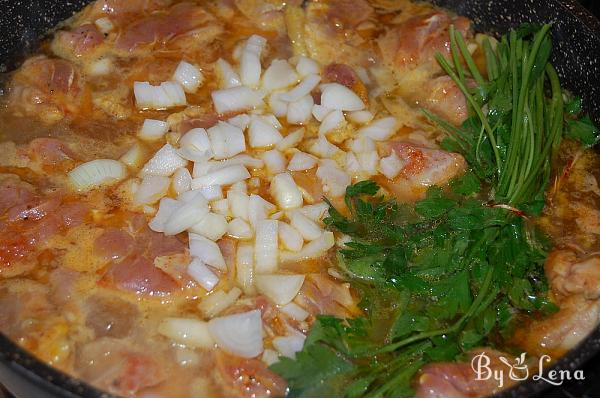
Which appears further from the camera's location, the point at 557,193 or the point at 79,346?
the point at 557,193

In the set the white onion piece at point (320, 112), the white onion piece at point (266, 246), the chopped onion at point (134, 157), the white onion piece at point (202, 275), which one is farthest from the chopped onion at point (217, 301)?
the white onion piece at point (320, 112)

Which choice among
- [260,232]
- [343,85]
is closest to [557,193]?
[343,85]

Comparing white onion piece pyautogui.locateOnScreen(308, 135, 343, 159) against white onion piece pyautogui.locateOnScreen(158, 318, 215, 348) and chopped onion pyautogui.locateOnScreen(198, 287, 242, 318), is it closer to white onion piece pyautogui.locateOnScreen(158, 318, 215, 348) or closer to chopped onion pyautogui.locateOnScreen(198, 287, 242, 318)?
chopped onion pyautogui.locateOnScreen(198, 287, 242, 318)

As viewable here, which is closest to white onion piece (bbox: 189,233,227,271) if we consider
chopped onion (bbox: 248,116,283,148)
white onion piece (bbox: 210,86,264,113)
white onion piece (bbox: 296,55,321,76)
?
chopped onion (bbox: 248,116,283,148)

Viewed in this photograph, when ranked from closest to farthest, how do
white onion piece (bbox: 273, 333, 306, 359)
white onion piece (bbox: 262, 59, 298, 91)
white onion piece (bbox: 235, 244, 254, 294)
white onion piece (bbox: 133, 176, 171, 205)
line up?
1. white onion piece (bbox: 273, 333, 306, 359)
2. white onion piece (bbox: 235, 244, 254, 294)
3. white onion piece (bbox: 133, 176, 171, 205)
4. white onion piece (bbox: 262, 59, 298, 91)

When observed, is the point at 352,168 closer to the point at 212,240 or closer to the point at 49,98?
Result: the point at 212,240

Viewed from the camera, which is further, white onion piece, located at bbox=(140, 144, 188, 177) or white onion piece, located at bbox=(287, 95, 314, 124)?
white onion piece, located at bbox=(287, 95, 314, 124)
